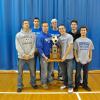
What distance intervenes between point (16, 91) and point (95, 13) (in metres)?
2.89

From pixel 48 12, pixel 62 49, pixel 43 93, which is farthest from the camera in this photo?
pixel 48 12

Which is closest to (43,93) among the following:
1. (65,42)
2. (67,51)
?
(67,51)

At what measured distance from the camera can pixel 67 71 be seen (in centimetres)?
502

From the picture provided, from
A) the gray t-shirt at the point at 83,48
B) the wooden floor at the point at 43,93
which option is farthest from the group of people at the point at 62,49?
the wooden floor at the point at 43,93

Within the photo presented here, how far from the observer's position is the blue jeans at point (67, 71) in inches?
195

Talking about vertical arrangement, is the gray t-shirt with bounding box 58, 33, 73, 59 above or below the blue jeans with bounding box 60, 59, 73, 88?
above

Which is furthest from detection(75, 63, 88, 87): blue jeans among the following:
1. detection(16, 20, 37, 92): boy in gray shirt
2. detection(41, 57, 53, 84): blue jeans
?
detection(16, 20, 37, 92): boy in gray shirt

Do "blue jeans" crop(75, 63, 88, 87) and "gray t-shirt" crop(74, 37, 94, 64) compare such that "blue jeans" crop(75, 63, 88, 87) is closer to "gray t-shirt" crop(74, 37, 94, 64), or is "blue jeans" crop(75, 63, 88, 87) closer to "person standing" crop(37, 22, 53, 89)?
"gray t-shirt" crop(74, 37, 94, 64)

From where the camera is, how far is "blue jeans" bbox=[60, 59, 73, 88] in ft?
16.3

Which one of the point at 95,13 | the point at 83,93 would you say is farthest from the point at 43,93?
the point at 95,13

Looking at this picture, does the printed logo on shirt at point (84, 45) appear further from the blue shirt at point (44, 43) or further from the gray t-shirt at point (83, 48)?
the blue shirt at point (44, 43)

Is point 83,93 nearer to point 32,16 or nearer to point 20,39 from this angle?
point 20,39

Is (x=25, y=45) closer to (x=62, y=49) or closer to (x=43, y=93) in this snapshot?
(x=62, y=49)

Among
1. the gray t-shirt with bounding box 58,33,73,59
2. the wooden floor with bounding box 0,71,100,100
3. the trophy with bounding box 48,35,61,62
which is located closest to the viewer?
the wooden floor with bounding box 0,71,100,100
